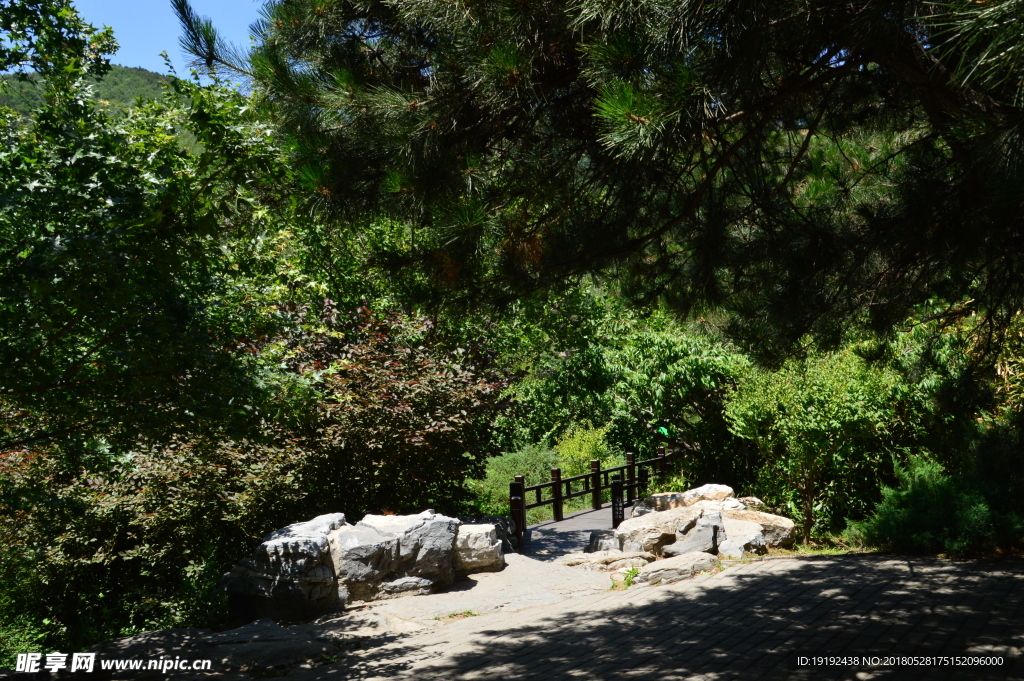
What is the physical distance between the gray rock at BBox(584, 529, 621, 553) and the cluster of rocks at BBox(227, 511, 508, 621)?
183 cm

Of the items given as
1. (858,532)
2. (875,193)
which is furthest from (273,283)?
(858,532)

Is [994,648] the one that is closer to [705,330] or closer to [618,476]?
[705,330]

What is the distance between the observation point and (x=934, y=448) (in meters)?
11.5

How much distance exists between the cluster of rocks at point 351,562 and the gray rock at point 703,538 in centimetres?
243

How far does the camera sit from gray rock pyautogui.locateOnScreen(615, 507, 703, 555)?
1083 cm

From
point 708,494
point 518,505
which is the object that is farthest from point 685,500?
point 518,505

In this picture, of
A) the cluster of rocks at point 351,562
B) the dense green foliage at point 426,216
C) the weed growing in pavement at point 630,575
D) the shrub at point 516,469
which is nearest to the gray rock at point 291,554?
the cluster of rocks at point 351,562

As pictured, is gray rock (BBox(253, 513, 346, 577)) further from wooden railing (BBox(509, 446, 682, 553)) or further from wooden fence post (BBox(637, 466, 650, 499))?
wooden fence post (BBox(637, 466, 650, 499))

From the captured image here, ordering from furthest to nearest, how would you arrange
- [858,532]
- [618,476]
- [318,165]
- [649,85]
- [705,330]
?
[618,476] < [858,532] < [705,330] < [318,165] < [649,85]

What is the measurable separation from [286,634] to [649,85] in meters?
5.73

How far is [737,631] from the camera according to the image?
22.8ft

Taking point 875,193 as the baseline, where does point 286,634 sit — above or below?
below

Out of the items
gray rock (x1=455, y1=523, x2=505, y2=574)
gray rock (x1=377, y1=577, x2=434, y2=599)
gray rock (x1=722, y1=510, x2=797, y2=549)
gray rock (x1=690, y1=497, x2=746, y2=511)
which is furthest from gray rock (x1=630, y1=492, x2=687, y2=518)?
gray rock (x1=377, y1=577, x2=434, y2=599)

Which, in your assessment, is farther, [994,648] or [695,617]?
[695,617]
